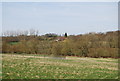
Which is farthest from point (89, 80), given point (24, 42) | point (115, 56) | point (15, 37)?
point (15, 37)

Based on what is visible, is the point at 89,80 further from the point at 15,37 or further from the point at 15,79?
the point at 15,37

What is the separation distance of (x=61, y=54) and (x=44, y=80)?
31.8 m

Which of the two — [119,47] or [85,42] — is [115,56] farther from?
[85,42]

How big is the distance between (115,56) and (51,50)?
14.0 meters

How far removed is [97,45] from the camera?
39.7 m

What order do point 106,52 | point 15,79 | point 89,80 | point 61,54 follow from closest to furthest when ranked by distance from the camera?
1. point 15,79
2. point 89,80
3. point 106,52
4. point 61,54

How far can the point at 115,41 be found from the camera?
123 feet

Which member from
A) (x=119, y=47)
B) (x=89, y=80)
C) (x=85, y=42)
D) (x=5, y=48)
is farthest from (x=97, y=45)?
(x=89, y=80)

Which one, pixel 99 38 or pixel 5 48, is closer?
pixel 5 48

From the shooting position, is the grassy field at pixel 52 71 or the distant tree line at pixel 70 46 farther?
the distant tree line at pixel 70 46

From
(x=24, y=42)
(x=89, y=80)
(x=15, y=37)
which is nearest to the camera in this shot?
(x=89, y=80)

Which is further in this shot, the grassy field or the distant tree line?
the distant tree line

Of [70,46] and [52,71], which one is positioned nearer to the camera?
[52,71]

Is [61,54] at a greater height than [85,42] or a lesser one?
lesser
